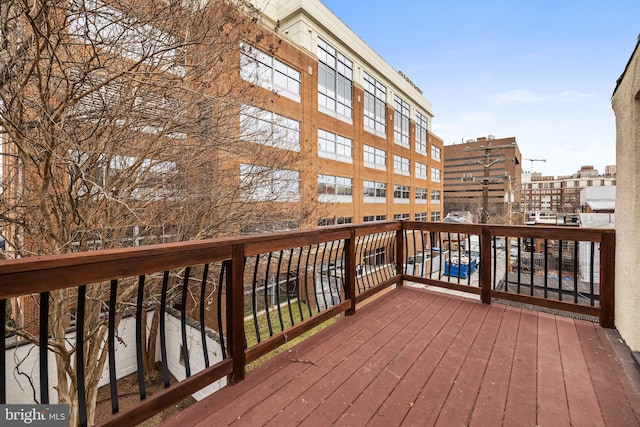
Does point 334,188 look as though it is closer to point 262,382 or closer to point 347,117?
point 347,117

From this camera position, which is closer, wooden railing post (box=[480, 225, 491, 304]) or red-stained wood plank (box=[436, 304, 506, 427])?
red-stained wood plank (box=[436, 304, 506, 427])

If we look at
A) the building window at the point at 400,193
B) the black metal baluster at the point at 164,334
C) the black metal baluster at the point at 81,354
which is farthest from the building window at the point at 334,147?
the black metal baluster at the point at 81,354

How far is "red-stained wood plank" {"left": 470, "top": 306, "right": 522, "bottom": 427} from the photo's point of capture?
1.58 meters

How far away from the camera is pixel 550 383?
188cm

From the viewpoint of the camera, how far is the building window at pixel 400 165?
23.8 meters

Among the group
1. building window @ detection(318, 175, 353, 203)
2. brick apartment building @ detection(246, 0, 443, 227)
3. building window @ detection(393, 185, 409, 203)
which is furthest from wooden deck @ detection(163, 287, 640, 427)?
building window @ detection(393, 185, 409, 203)

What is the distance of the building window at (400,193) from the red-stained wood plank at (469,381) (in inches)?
848

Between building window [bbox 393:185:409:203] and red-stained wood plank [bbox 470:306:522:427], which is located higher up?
building window [bbox 393:185:409:203]

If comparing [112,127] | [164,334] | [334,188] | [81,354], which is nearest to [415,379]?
[164,334]

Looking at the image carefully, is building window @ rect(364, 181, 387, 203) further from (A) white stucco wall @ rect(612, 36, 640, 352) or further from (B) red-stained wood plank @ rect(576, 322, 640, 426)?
(B) red-stained wood plank @ rect(576, 322, 640, 426)

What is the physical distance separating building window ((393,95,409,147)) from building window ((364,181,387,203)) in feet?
16.5

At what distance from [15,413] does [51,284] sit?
37.3 inches

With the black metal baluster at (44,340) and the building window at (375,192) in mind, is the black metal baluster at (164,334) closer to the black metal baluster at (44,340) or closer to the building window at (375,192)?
the black metal baluster at (44,340)

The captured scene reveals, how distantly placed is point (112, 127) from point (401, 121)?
80.7ft
